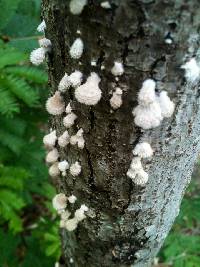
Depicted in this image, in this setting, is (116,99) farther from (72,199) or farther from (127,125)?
(72,199)

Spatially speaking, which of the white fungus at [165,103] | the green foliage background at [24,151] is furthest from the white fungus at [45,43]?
the green foliage background at [24,151]

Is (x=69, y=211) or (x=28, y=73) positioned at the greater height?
(x=28, y=73)

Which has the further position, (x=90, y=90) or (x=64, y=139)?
(x=64, y=139)

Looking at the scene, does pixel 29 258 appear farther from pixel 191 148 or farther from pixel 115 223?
pixel 191 148

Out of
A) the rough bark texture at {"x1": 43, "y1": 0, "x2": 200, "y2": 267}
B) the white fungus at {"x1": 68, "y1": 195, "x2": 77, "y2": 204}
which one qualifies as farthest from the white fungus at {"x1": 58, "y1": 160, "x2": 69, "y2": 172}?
the white fungus at {"x1": 68, "y1": 195, "x2": 77, "y2": 204}

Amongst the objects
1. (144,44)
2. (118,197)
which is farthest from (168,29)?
(118,197)

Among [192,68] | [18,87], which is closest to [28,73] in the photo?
[18,87]

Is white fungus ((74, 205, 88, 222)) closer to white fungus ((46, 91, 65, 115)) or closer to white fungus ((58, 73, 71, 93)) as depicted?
white fungus ((46, 91, 65, 115))
